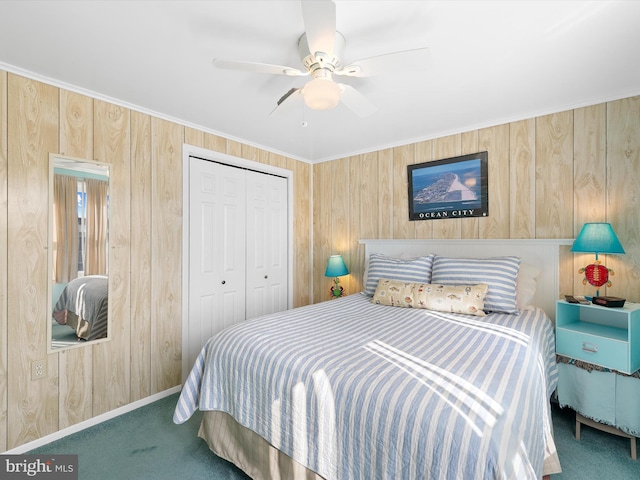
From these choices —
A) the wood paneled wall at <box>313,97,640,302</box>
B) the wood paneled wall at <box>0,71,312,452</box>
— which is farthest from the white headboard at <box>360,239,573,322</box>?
the wood paneled wall at <box>0,71,312,452</box>

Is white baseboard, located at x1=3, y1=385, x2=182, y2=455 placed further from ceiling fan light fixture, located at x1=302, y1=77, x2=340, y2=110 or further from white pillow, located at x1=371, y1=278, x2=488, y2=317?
A: ceiling fan light fixture, located at x1=302, y1=77, x2=340, y2=110

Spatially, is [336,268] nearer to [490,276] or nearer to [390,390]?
[490,276]

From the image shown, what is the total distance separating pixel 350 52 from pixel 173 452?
2.63 metres

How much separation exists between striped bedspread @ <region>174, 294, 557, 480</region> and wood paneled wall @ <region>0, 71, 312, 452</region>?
3.24 feet

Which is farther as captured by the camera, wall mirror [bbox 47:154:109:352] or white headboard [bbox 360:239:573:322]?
white headboard [bbox 360:239:573:322]

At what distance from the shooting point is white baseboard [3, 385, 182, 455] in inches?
76.9

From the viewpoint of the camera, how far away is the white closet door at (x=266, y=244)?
3.42 metres

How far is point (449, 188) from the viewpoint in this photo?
306cm

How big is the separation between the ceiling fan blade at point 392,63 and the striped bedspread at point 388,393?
1379 millimetres

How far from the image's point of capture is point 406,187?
336 cm

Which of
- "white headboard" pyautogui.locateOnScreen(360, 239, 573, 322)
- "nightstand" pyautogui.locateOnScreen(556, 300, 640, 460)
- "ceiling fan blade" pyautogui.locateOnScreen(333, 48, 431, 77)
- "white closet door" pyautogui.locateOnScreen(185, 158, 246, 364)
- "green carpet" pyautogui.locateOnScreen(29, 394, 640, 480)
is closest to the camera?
"ceiling fan blade" pyautogui.locateOnScreen(333, 48, 431, 77)

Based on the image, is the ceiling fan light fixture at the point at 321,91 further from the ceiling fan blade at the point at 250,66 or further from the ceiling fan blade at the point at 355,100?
the ceiling fan blade at the point at 355,100

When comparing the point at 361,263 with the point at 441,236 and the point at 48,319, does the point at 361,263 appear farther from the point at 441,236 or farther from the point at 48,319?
the point at 48,319

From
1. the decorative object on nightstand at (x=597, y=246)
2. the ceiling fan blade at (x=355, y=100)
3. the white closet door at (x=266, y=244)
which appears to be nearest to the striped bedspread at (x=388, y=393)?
the decorative object on nightstand at (x=597, y=246)
